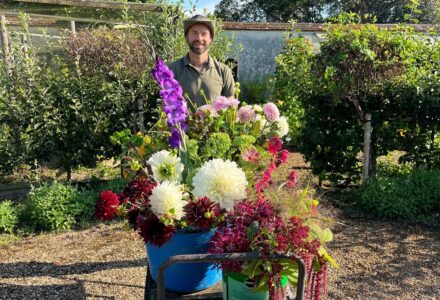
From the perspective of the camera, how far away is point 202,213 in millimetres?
1373

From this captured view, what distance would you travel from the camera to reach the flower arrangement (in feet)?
4.23

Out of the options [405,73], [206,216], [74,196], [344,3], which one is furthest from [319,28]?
[344,3]

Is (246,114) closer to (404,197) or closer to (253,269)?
(253,269)

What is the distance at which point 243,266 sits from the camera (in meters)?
1.32

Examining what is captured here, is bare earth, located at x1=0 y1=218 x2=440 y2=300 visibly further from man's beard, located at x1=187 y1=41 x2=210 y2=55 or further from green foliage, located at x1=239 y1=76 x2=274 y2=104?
green foliage, located at x1=239 y1=76 x2=274 y2=104

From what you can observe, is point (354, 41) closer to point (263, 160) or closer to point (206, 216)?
point (263, 160)

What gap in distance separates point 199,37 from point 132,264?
187 centimetres

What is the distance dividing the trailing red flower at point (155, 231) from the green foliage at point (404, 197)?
11.1ft

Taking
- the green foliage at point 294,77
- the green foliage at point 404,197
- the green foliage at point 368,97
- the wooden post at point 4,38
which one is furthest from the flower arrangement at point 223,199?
the wooden post at point 4,38

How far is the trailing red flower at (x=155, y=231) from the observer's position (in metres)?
1.38

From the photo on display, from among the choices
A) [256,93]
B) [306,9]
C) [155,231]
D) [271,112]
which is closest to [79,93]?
[271,112]

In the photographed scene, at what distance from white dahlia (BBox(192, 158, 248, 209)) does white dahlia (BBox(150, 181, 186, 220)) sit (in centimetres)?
7

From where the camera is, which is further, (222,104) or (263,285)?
(222,104)

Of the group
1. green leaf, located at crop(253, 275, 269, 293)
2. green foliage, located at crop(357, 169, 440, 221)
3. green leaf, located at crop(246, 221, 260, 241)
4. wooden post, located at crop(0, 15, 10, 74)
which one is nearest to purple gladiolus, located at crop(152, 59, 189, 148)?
green leaf, located at crop(246, 221, 260, 241)
